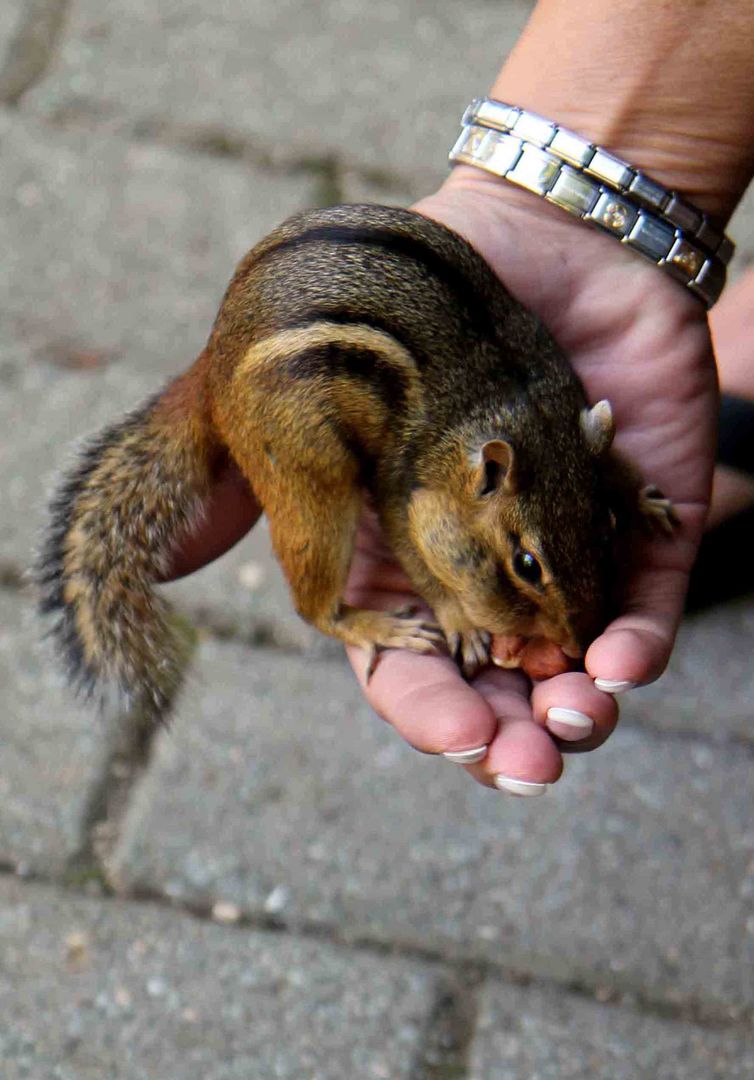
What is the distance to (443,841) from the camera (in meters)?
2.24

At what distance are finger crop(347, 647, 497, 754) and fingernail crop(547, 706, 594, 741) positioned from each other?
0.21 feet

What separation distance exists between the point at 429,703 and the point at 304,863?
0.75m

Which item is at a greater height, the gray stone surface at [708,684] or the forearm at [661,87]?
the forearm at [661,87]

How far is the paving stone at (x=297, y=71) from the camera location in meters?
3.39

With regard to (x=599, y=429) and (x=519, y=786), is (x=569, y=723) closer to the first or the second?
(x=519, y=786)

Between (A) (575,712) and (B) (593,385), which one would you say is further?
(B) (593,385)

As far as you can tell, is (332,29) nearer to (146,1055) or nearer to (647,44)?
(647,44)

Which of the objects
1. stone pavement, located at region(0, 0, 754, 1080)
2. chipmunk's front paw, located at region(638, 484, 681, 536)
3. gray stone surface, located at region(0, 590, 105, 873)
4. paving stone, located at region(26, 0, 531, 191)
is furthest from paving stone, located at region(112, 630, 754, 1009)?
paving stone, located at region(26, 0, 531, 191)

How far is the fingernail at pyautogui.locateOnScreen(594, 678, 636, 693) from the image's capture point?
4.99 feet

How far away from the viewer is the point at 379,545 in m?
1.99

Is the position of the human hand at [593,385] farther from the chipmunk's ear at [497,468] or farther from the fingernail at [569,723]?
the chipmunk's ear at [497,468]

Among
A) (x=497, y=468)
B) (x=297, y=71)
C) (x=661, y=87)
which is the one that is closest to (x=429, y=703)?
(x=497, y=468)

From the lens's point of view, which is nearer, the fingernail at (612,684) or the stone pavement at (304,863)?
the fingernail at (612,684)

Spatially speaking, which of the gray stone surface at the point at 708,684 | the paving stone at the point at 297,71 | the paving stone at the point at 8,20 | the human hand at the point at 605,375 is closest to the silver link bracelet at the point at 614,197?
the human hand at the point at 605,375
